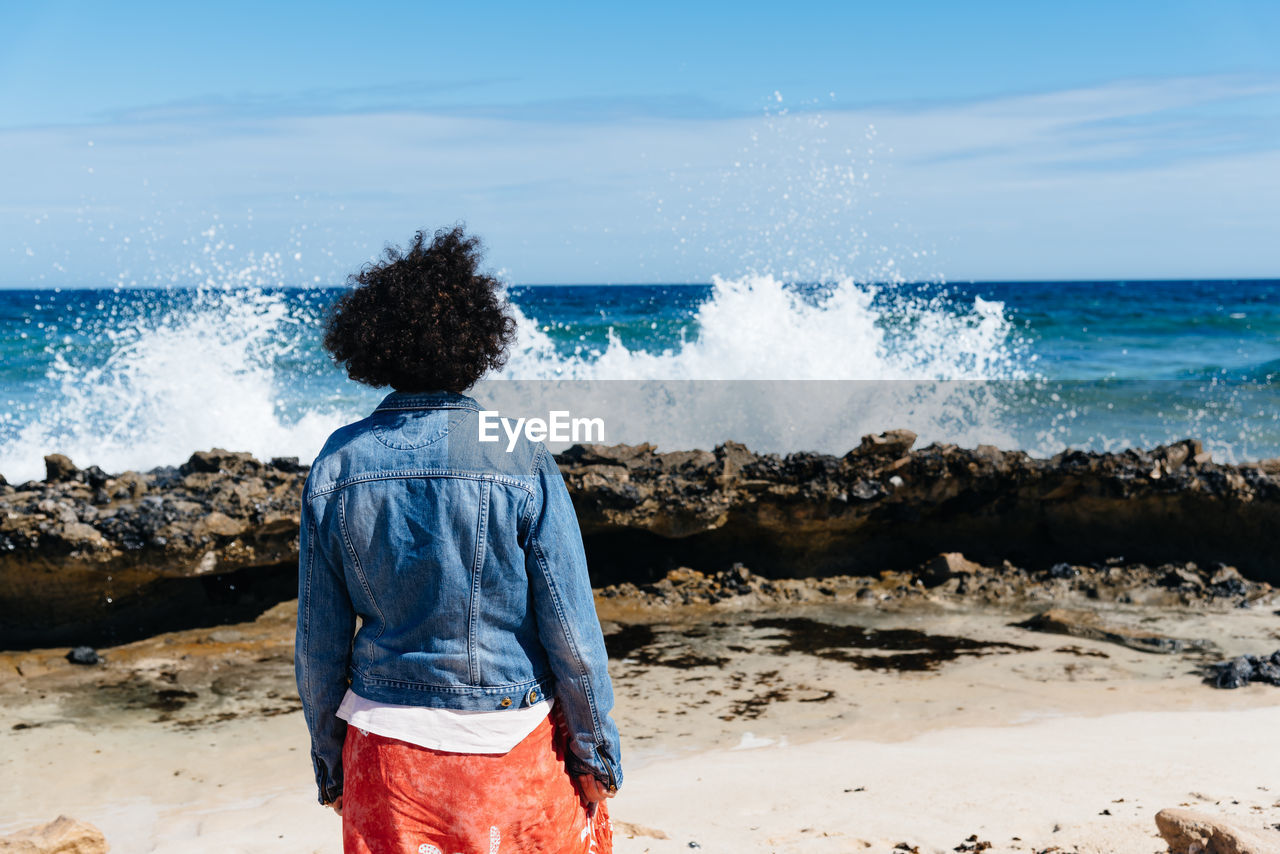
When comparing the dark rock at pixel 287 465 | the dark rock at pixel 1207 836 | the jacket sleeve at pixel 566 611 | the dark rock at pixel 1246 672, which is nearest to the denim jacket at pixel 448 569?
the jacket sleeve at pixel 566 611

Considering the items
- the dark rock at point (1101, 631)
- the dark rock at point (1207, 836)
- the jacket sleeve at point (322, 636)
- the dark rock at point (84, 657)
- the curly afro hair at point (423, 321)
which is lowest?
the dark rock at point (84, 657)

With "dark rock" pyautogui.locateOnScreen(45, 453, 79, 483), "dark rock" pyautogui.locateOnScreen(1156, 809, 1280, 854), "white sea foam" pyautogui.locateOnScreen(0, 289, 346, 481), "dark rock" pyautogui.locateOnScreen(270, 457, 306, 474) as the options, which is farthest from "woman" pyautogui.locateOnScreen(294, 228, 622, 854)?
"white sea foam" pyautogui.locateOnScreen(0, 289, 346, 481)

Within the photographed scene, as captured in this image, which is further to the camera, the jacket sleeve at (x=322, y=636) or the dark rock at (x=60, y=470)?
the dark rock at (x=60, y=470)

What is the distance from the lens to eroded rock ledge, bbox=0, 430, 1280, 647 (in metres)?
6.22

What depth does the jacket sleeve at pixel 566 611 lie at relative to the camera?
1.80 meters

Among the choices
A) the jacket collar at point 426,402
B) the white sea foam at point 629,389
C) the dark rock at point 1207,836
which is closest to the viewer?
the jacket collar at point 426,402

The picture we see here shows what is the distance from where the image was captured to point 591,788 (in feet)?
6.45

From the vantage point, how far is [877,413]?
45.4 ft

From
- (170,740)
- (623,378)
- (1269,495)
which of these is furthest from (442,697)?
(623,378)

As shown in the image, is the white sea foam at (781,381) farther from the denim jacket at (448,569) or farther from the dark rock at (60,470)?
the denim jacket at (448,569)

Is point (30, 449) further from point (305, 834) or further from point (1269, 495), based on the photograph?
point (1269, 495)

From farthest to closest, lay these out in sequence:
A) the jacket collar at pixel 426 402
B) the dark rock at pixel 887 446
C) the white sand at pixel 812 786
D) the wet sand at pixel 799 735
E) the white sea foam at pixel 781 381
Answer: the white sea foam at pixel 781 381
the dark rock at pixel 887 446
the wet sand at pixel 799 735
the white sand at pixel 812 786
the jacket collar at pixel 426 402

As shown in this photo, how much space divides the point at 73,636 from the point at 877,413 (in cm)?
1031

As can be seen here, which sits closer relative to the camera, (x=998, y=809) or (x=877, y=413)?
(x=998, y=809)
